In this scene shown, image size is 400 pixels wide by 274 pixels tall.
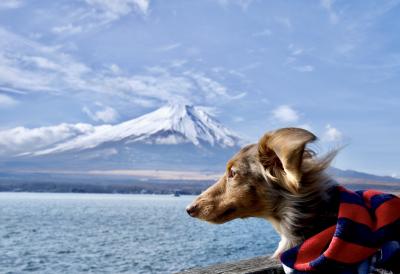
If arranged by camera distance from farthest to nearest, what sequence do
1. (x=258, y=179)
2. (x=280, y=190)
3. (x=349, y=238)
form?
(x=258, y=179), (x=280, y=190), (x=349, y=238)

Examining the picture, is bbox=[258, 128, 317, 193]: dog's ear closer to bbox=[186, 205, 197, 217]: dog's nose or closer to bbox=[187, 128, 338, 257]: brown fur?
bbox=[187, 128, 338, 257]: brown fur

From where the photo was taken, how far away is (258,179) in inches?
155

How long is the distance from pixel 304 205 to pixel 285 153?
46cm

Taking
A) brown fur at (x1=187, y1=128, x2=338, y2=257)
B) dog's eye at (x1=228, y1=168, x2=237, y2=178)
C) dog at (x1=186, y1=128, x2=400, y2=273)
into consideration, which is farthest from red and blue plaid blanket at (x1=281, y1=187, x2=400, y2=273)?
dog's eye at (x1=228, y1=168, x2=237, y2=178)

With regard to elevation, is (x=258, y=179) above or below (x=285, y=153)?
below

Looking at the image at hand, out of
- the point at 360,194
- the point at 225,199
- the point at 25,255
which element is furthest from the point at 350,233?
the point at 25,255

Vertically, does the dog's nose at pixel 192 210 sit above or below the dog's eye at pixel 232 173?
below

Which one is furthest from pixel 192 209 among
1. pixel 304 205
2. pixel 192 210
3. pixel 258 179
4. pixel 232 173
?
pixel 304 205

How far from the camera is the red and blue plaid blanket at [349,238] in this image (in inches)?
133

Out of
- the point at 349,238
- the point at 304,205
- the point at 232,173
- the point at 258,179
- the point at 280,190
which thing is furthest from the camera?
the point at 232,173

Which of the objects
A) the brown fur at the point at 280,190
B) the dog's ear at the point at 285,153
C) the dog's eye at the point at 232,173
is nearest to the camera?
the dog's ear at the point at 285,153

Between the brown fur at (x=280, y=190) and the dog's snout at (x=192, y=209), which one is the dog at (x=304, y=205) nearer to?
the brown fur at (x=280, y=190)

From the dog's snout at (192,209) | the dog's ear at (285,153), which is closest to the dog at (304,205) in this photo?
the dog's ear at (285,153)

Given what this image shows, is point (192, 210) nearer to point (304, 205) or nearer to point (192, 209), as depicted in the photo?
point (192, 209)
